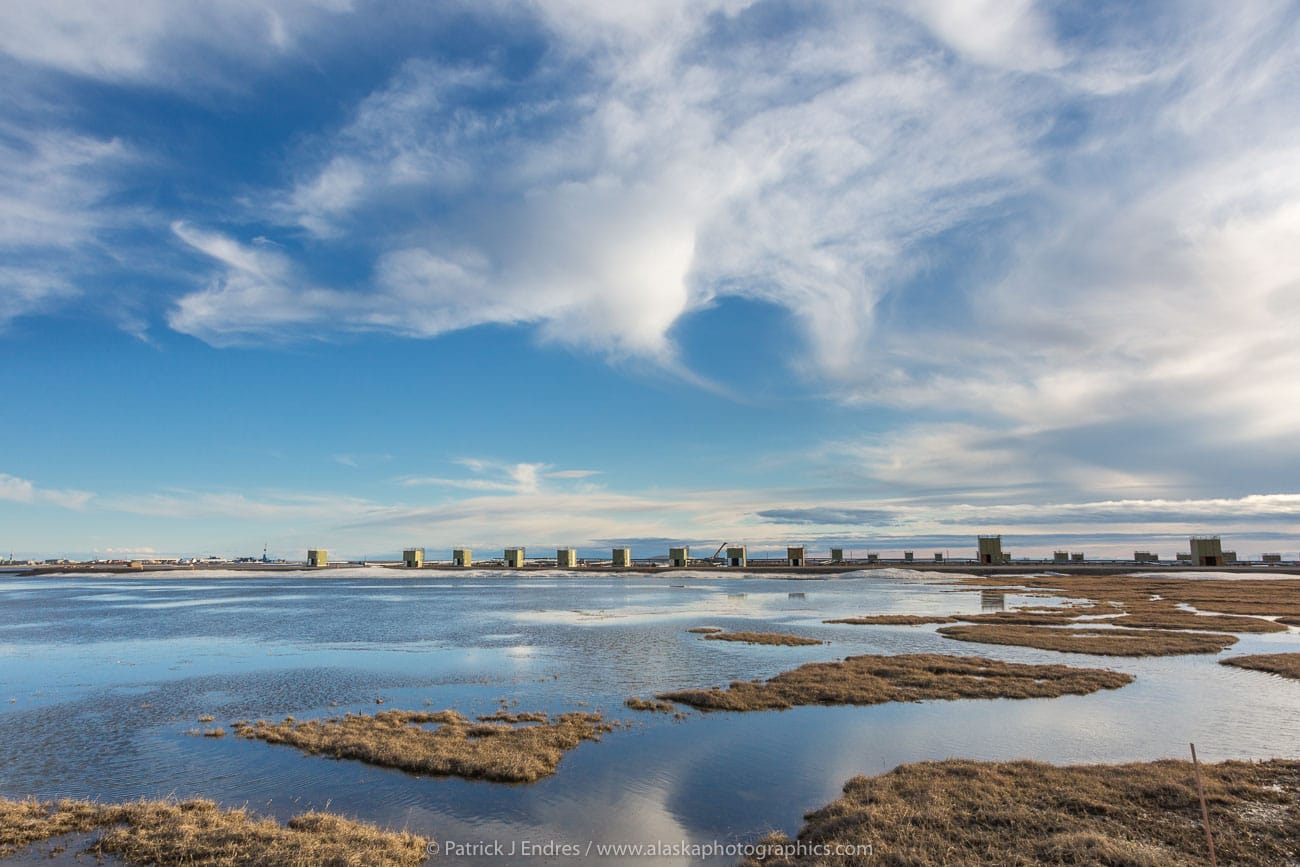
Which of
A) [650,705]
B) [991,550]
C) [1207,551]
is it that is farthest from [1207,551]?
[650,705]

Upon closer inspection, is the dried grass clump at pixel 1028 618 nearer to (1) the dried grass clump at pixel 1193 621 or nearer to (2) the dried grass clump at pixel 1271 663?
(1) the dried grass clump at pixel 1193 621

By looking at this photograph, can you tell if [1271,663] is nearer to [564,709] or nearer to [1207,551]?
[564,709]

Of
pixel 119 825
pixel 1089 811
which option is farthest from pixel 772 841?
pixel 119 825

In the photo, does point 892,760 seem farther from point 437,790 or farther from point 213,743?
point 213,743

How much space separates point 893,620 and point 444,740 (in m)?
49.2

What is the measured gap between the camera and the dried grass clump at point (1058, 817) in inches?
535

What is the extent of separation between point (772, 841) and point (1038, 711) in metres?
17.5

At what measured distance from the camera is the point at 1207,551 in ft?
473

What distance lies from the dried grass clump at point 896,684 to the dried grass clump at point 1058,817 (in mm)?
10477

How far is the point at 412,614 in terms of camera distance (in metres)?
75.2

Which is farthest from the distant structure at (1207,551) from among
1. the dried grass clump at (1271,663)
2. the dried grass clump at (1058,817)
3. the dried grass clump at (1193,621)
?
the dried grass clump at (1058,817)

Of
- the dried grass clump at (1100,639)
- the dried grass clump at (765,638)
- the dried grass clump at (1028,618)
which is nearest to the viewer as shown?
the dried grass clump at (1100,639)

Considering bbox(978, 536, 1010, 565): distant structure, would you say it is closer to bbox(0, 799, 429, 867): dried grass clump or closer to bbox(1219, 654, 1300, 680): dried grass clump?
bbox(1219, 654, 1300, 680): dried grass clump

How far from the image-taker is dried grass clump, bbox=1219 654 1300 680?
34.1m
